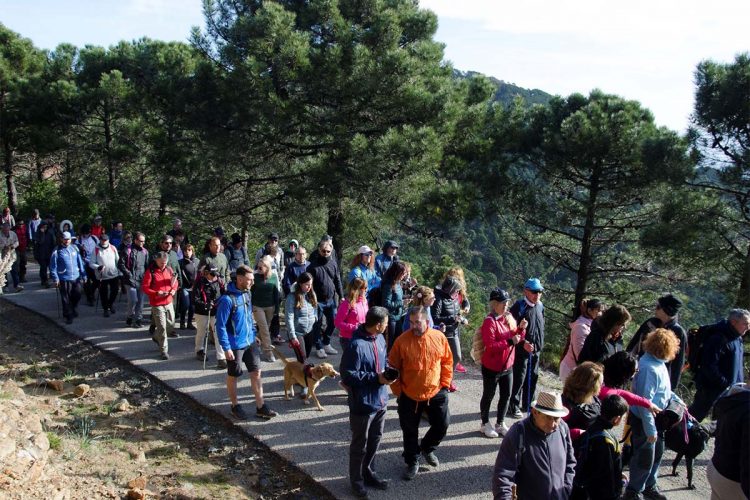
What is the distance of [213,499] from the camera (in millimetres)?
4633

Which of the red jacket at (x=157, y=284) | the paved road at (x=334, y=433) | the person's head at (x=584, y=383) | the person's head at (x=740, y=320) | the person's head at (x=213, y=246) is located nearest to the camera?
the person's head at (x=584, y=383)

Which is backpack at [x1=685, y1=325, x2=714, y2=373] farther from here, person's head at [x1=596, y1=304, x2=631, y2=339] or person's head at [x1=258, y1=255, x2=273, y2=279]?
person's head at [x1=258, y1=255, x2=273, y2=279]

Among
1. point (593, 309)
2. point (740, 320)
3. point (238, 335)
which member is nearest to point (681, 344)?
point (740, 320)

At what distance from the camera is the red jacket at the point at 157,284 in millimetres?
8031

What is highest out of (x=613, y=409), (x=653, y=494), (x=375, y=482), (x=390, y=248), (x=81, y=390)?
(x=390, y=248)

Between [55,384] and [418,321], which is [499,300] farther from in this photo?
[55,384]

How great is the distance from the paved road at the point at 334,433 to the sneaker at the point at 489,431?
2.3 inches

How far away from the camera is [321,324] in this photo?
7930mm

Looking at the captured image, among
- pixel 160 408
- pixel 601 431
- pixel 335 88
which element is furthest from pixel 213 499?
pixel 335 88

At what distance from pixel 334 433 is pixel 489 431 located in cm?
166

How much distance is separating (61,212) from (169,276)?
32.4 feet

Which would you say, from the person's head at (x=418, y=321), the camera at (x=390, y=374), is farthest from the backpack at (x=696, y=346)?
the camera at (x=390, y=374)

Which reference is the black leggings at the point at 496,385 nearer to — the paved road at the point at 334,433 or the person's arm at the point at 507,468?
the paved road at the point at 334,433

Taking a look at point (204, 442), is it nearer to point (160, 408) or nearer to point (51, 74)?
point (160, 408)
